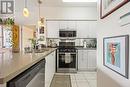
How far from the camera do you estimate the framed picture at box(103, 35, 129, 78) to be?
1410 millimetres

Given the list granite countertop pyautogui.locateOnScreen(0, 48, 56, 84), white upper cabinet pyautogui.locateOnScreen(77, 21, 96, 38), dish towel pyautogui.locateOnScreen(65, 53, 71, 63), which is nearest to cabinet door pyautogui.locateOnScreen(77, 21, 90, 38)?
white upper cabinet pyautogui.locateOnScreen(77, 21, 96, 38)

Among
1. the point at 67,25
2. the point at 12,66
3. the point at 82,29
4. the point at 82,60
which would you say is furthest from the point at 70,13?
the point at 12,66

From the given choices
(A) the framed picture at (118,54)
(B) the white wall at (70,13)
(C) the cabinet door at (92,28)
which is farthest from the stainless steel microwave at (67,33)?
(A) the framed picture at (118,54)

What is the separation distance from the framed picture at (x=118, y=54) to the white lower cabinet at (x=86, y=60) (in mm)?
5612

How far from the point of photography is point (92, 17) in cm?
793

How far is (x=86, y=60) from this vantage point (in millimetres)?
7570

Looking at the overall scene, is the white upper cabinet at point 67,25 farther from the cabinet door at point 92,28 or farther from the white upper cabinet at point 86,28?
the cabinet door at point 92,28

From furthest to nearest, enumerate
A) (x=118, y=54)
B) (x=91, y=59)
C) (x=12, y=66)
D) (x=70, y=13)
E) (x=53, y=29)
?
(x=70, y=13)
(x=53, y=29)
(x=91, y=59)
(x=12, y=66)
(x=118, y=54)

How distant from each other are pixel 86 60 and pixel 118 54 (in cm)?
601

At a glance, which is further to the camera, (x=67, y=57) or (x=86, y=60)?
(x=86, y=60)

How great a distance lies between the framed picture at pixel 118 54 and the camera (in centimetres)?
141

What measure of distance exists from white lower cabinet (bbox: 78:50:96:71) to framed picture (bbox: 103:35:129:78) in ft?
18.4

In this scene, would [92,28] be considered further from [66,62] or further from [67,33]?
[66,62]

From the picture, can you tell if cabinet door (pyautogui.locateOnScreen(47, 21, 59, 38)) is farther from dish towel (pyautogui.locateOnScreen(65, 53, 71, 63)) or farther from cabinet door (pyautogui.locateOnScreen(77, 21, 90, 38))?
dish towel (pyautogui.locateOnScreen(65, 53, 71, 63))
